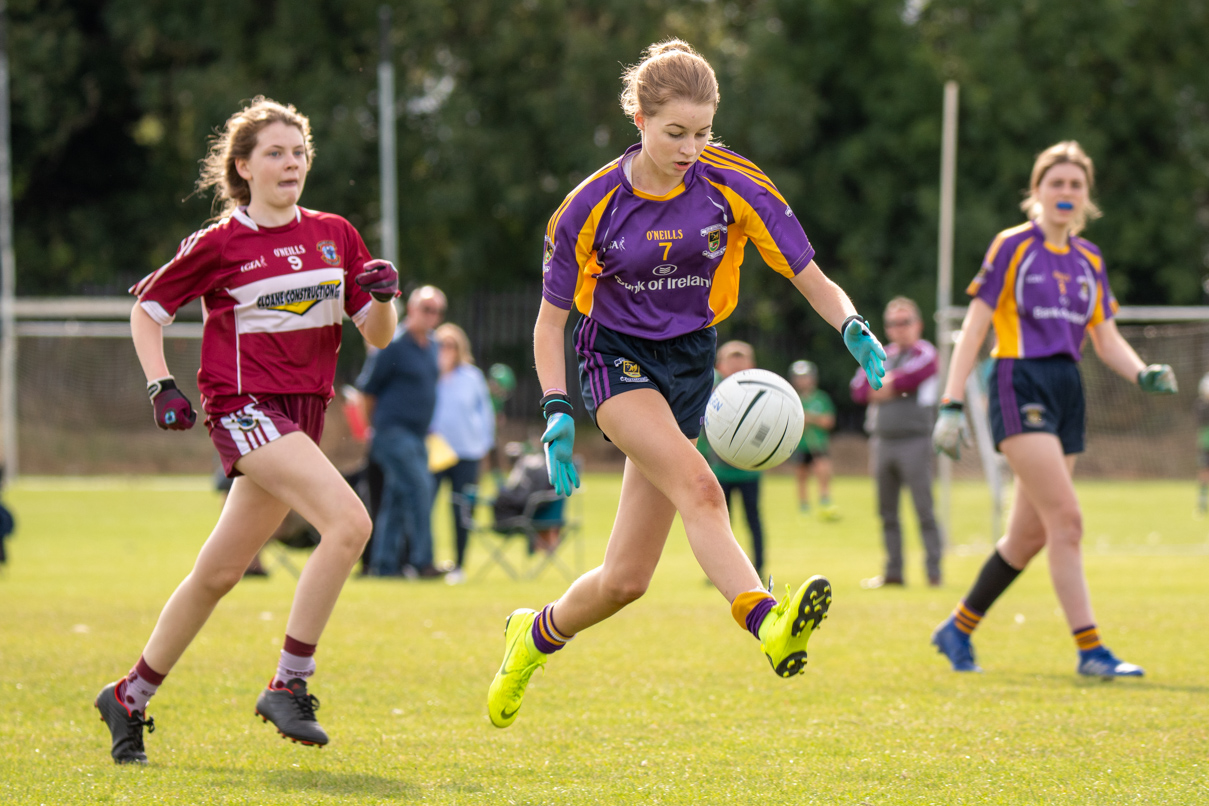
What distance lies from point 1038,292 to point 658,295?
2.75 m

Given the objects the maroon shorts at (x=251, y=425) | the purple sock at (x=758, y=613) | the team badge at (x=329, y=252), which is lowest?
the purple sock at (x=758, y=613)

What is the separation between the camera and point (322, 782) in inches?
176

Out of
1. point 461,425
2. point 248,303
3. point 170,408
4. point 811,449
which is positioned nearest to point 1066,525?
point 248,303

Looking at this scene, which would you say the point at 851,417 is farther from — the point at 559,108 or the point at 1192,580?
the point at 1192,580

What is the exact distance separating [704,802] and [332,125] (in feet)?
90.8

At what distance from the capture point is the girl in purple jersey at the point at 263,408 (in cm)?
470

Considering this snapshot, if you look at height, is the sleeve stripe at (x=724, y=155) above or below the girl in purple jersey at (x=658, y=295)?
above

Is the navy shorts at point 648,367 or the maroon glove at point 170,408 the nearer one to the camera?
the navy shorts at point 648,367

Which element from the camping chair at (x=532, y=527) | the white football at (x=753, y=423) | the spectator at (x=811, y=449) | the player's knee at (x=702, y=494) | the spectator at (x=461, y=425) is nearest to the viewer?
the player's knee at (x=702, y=494)

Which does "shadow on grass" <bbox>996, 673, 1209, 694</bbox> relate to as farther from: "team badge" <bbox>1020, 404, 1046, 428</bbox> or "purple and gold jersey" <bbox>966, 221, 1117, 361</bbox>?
"purple and gold jersey" <bbox>966, 221, 1117, 361</bbox>

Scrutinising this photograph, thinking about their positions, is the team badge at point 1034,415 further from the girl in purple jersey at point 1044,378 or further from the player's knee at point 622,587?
the player's knee at point 622,587

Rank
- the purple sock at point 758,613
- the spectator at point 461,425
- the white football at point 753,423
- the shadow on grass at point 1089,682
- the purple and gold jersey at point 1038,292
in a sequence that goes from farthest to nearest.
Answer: the spectator at point 461,425 → the purple and gold jersey at point 1038,292 → the shadow on grass at point 1089,682 → the white football at point 753,423 → the purple sock at point 758,613

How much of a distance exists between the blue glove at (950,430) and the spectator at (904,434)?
4.05 m

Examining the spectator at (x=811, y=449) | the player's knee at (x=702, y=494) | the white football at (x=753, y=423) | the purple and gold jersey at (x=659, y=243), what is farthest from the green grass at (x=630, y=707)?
the spectator at (x=811, y=449)
